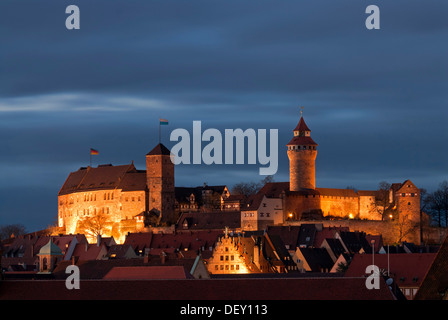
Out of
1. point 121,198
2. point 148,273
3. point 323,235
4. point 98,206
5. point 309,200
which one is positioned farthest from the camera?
point 98,206

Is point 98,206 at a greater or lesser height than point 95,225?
greater

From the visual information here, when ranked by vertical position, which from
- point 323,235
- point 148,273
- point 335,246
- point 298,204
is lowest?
point 148,273

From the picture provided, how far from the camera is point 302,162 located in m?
157

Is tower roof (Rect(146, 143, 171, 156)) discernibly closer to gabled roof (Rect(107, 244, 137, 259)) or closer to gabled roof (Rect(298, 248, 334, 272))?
gabled roof (Rect(107, 244, 137, 259))

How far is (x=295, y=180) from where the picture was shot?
511 feet

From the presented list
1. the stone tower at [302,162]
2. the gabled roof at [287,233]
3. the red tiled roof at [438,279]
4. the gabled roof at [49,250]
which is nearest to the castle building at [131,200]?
the stone tower at [302,162]

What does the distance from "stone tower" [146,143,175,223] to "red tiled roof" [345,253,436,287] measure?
7363cm

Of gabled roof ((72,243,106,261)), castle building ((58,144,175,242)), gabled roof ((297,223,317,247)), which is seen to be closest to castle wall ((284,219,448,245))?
gabled roof ((297,223,317,247))

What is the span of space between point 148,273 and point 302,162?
8217 centimetres

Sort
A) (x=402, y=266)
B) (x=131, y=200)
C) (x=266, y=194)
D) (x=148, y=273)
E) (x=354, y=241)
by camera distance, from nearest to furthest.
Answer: (x=148, y=273), (x=402, y=266), (x=354, y=241), (x=266, y=194), (x=131, y=200)

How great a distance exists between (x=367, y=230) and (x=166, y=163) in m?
33.2

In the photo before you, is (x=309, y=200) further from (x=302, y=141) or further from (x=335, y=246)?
(x=335, y=246)

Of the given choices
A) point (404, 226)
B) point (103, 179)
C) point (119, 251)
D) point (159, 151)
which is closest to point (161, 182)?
point (159, 151)
